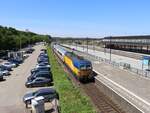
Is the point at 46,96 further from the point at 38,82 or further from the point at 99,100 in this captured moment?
the point at 38,82

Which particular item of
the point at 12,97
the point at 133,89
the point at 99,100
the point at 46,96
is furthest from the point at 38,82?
the point at 133,89

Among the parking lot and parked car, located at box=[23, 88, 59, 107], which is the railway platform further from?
the parking lot

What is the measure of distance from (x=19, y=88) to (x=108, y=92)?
11.8 m

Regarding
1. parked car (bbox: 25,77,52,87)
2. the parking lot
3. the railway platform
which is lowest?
the parking lot

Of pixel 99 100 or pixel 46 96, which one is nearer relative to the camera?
pixel 46 96

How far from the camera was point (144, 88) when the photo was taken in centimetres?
2755

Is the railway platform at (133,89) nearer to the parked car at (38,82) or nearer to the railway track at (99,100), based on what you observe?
the railway track at (99,100)

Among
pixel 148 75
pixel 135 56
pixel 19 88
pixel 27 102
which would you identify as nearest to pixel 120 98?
pixel 27 102

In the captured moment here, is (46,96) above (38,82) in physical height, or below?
above

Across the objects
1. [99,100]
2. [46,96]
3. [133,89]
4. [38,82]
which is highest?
[133,89]

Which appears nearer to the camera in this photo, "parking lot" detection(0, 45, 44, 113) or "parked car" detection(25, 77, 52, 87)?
"parking lot" detection(0, 45, 44, 113)

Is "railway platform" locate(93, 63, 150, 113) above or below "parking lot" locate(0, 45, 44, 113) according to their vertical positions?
above

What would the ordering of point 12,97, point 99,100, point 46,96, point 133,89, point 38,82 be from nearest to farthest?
point 46,96 < point 133,89 < point 99,100 < point 12,97 < point 38,82

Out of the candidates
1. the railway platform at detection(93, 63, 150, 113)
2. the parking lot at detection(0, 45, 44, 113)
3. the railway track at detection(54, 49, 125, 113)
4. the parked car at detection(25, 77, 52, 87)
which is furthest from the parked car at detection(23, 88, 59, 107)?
the parked car at detection(25, 77, 52, 87)
